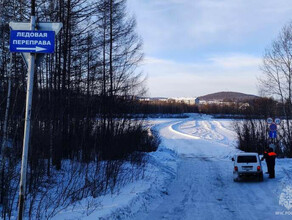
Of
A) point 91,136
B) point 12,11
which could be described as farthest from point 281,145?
point 12,11

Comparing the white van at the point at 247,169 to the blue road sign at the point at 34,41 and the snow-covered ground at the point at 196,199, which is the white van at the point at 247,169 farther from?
the blue road sign at the point at 34,41

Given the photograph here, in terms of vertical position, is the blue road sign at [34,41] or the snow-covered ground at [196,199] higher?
the blue road sign at [34,41]

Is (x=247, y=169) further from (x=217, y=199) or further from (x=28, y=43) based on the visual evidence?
(x=28, y=43)

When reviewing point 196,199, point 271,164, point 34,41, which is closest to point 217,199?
point 196,199

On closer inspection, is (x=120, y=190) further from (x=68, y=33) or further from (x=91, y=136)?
(x=68, y=33)

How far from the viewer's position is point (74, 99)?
18.4 meters

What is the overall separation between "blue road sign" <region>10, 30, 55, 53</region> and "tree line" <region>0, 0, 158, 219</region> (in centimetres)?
475

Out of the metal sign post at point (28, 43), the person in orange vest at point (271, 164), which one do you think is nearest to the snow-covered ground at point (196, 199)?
the person in orange vest at point (271, 164)

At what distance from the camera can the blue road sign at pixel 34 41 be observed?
5.27 meters

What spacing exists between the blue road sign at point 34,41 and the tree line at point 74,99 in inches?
187

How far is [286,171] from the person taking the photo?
1797 cm

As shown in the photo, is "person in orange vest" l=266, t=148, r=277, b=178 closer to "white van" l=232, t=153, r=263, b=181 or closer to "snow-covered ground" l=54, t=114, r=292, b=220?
"snow-covered ground" l=54, t=114, r=292, b=220

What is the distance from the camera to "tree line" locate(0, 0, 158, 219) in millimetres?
11414

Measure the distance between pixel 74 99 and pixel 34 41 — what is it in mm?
13338
